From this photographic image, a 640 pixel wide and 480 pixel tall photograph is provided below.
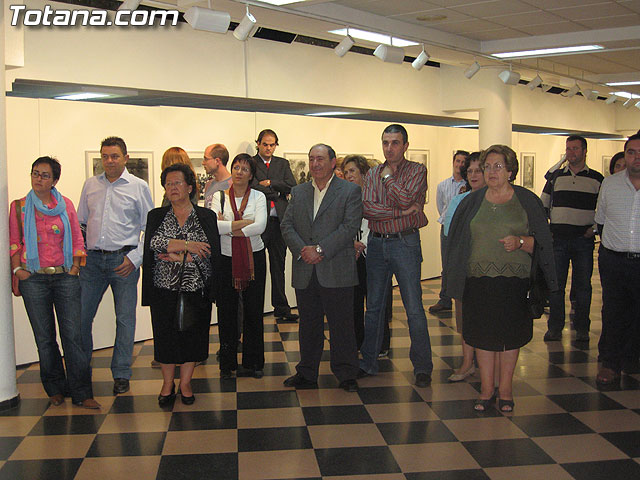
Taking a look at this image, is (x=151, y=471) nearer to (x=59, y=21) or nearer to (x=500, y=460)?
(x=500, y=460)

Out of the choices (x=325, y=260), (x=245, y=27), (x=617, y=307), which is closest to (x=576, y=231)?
(x=617, y=307)

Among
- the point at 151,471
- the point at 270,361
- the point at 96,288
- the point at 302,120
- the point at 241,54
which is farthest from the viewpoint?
the point at 302,120

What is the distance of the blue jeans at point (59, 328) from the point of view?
5293 millimetres

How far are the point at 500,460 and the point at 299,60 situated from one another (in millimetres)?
6785

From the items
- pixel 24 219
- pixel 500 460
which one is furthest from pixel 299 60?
pixel 500 460

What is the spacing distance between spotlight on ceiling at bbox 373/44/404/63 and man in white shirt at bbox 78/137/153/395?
3.97 meters

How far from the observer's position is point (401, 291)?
6.03m

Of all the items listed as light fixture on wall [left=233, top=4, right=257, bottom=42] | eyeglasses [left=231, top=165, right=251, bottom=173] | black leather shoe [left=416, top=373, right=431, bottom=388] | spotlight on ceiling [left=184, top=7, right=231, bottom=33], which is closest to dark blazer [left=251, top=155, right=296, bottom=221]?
light fixture on wall [left=233, top=4, right=257, bottom=42]

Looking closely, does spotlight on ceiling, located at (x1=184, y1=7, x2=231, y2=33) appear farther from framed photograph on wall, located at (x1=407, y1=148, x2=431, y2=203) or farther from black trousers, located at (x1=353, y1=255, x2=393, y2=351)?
framed photograph on wall, located at (x1=407, y1=148, x2=431, y2=203)

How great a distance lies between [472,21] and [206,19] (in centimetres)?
428

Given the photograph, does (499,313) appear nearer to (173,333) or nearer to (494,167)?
(494,167)

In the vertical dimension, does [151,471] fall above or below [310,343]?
below

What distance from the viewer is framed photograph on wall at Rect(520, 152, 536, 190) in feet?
47.7

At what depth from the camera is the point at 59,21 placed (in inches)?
278
